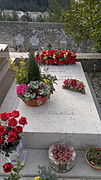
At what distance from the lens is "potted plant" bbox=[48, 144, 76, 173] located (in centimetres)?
379

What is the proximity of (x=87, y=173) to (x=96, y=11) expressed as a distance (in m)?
5.70

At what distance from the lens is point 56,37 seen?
666 inches

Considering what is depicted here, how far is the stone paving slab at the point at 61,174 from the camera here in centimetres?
383

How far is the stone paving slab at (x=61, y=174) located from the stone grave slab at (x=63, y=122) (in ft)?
0.61

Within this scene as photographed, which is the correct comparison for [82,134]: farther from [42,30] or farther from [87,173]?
[42,30]

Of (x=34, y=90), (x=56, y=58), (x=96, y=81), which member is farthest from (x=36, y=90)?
(x=96, y=81)

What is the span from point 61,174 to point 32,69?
2.72m

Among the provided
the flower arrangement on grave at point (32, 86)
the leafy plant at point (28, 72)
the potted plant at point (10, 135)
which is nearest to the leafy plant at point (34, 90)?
the flower arrangement on grave at point (32, 86)

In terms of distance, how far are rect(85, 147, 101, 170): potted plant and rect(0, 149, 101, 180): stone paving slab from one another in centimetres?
14

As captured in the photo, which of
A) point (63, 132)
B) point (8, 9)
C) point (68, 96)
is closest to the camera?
point (63, 132)

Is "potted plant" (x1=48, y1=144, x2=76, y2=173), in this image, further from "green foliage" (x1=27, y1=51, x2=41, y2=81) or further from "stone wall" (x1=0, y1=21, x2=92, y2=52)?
"stone wall" (x1=0, y1=21, x2=92, y2=52)

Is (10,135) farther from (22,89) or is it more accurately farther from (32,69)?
(32,69)

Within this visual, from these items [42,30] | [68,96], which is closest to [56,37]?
[42,30]

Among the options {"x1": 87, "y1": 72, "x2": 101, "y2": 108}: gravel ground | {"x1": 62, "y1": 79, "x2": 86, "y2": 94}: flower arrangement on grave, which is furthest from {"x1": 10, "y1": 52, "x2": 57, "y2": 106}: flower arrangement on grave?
{"x1": 87, "y1": 72, "x2": 101, "y2": 108}: gravel ground
